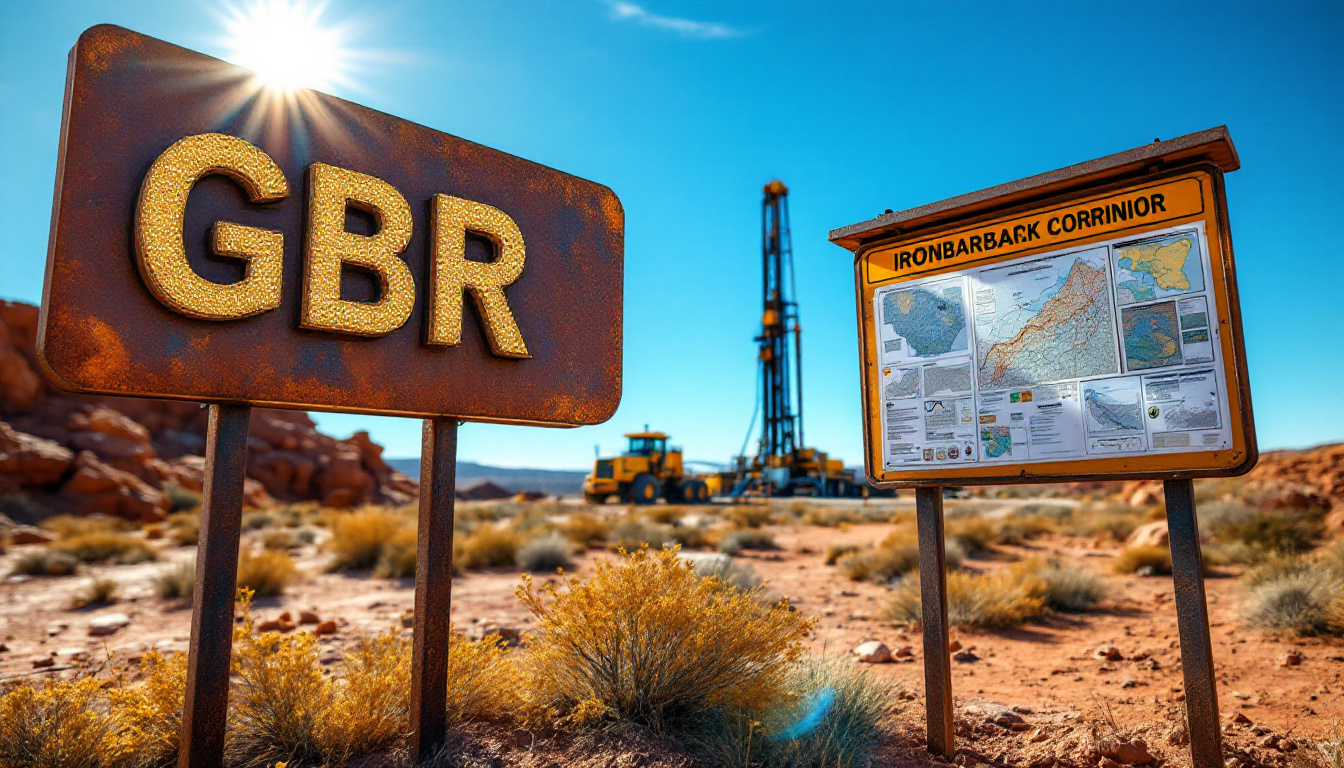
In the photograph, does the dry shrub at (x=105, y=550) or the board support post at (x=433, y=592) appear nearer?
the board support post at (x=433, y=592)

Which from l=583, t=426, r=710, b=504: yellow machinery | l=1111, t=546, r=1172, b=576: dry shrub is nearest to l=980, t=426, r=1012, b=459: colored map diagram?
l=1111, t=546, r=1172, b=576: dry shrub

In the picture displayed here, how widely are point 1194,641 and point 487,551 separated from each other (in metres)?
A: 11.2

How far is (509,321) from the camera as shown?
12.1 ft

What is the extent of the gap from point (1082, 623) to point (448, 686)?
A: 6980 mm

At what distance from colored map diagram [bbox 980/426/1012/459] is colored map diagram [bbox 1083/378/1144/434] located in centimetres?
35

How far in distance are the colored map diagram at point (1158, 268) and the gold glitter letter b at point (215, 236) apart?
146 inches

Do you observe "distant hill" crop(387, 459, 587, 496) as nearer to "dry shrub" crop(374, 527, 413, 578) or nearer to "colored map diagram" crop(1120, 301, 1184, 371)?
"dry shrub" crop(374, 527, 413, 578)

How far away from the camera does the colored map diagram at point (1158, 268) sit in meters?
2.99

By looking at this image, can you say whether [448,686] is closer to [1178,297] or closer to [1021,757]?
[1021,757]

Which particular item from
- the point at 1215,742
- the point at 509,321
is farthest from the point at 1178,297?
the point at 509,321

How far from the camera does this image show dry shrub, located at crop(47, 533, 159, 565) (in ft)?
43.1

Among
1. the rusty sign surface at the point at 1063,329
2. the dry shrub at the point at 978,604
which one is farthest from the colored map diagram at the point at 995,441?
→ the dry shrub at the point at 978,604

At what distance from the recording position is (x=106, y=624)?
7.60 meters

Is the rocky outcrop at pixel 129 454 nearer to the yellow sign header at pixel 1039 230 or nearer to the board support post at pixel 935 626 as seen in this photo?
the yellow sign header at pixel 1039 230
